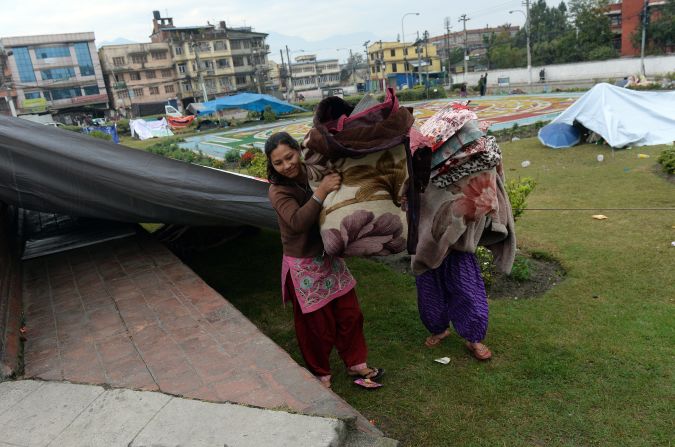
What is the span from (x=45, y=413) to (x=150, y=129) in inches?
1156

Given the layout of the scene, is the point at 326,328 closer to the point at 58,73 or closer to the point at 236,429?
the point at 236,429

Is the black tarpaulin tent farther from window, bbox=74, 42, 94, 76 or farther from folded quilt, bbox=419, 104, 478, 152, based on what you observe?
window, bbox=74, 42, 94, 76

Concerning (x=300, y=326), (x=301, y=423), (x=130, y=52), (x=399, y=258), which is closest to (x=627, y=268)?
(x=399, y=258)

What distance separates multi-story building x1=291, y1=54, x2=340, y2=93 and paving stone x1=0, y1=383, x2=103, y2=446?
70.1 metres

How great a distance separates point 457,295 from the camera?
125 inches

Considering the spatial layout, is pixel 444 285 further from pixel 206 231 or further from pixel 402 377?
pixel 206 231

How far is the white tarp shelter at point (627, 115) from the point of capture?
10062mm

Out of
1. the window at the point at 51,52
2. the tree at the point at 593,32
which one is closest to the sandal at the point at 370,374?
the tree at the point at 593,32

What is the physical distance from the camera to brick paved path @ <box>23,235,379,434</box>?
2248mm

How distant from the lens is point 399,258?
5.18m

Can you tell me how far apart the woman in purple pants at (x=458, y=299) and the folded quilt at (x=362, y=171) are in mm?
741

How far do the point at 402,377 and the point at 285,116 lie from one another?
3116cm

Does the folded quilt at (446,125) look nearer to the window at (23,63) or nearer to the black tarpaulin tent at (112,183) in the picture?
the black tarpaulin tent at (112,183)

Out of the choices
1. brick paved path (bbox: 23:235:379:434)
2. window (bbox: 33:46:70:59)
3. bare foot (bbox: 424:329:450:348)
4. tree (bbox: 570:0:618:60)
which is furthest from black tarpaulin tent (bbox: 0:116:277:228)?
window (bbox: 33:46:70:59)
